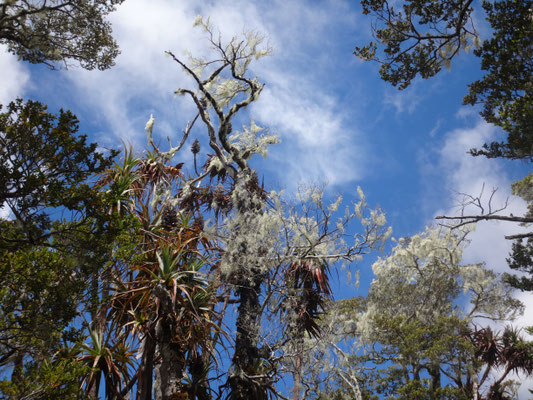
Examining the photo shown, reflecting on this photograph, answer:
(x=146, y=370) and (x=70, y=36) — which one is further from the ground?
(x=70, y=36)

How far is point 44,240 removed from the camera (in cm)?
643

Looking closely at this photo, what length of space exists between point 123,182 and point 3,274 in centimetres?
585

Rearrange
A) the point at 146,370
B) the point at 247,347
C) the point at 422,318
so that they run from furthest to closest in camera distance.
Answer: the point at 422,318
the point at 247,347
the point at 146,370

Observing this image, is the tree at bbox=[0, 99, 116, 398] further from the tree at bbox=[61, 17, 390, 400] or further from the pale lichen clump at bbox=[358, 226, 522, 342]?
A: the pale lichen clump at bbox=[358, 226, 522, 342]

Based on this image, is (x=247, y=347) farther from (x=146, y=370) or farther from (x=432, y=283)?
(x=432, y=283)

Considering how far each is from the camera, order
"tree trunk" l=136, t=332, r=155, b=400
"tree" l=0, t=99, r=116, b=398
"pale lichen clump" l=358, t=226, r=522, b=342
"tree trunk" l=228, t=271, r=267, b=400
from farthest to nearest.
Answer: "pale lichen clump" l=358, t=226, r=522, b=342, "tree trunk" l=228, t=271, r=267, b=400, "tree trunk" l=136, t=332, r=155, b=400, "tree" l=0, t=99, r=116, b=398

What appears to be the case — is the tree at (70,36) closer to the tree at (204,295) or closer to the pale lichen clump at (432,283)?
the tree at (204,295)

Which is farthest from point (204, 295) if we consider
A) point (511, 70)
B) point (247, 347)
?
point (511, 70)

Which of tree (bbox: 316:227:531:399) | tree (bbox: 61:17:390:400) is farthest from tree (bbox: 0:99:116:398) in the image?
tree (bbox: 316:227:531:399)

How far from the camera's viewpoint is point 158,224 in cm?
1212

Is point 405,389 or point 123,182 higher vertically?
point 123,182

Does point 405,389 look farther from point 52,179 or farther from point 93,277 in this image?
point 52,179

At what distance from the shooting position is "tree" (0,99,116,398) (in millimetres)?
6223

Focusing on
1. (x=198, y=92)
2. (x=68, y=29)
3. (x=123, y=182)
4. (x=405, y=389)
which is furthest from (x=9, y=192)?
(x=405, y=389)
